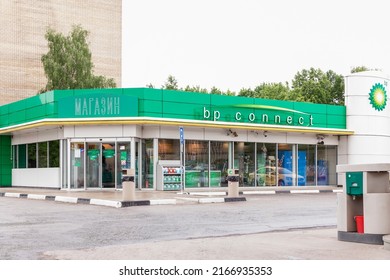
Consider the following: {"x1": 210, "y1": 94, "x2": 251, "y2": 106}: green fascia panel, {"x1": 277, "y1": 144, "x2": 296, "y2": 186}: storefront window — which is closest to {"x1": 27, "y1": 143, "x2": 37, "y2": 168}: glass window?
{"x1": 210, "y1": 94, "x2": 251, "y2": 106}: green fascia panel

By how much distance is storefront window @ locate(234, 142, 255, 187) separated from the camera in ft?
105

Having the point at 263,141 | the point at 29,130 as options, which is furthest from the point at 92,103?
the point at 263,141

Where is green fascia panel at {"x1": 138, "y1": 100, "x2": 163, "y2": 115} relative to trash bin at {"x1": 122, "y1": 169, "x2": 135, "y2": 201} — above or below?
above

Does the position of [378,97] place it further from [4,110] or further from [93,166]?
[4,110]

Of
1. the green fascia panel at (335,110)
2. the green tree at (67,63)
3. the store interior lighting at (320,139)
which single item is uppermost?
the green tree at (67,63)

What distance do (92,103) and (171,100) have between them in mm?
3840

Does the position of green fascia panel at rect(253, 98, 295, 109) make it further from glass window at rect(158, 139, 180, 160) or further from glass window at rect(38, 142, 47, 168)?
glass window at rect(38, 142, 47, 168)

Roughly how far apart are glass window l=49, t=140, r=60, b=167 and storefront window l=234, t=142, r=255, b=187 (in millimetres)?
9241

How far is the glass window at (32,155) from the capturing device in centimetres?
3332

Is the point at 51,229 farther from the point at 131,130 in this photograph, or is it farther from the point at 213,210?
the point at 131,130

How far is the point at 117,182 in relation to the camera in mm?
28094

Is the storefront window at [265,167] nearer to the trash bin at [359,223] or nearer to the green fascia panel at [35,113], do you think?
the green fascia panel at [35,113]

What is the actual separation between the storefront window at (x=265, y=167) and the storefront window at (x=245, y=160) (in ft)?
0.86

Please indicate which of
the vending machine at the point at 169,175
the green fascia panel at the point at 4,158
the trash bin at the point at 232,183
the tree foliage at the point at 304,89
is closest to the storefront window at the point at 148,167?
the vending machine at the point at 169,175
